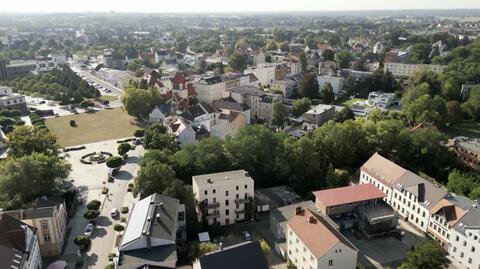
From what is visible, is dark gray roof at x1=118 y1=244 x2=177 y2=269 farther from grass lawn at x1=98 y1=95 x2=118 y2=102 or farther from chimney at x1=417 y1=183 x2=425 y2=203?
grass lawn at x1=98 y1=95 x2=118 y2=102

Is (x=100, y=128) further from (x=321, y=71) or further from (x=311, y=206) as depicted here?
(x=321, y=71)

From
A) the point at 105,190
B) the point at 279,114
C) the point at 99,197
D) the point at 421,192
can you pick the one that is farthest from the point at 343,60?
the point at 99,197

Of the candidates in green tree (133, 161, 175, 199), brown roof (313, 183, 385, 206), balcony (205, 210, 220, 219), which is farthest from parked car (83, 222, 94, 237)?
brown roof (313, 183, 385, 206)

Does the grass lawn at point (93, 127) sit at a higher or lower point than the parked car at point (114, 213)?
higher

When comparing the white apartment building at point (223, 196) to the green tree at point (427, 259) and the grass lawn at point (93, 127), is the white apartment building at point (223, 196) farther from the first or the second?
the grass lawn at point (93, 127)

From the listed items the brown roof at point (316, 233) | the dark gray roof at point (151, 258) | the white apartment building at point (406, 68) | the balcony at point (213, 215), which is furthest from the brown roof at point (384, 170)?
the white apartment building at point (406, 68)
